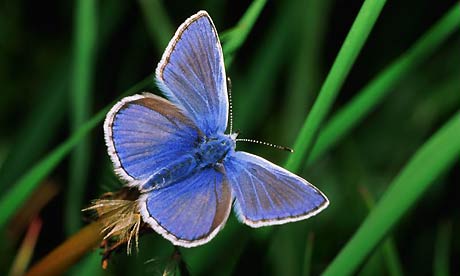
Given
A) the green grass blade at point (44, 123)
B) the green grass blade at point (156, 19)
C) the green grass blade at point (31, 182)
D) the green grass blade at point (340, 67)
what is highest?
the green grass blade at point (340, 67)

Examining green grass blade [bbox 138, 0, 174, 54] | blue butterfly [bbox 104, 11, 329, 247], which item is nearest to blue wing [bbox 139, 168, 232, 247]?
blue butterfly [bbox 104, 11, 329, 247]

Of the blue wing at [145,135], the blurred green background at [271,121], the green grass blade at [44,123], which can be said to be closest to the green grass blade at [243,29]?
the blurred green background at [271,121]

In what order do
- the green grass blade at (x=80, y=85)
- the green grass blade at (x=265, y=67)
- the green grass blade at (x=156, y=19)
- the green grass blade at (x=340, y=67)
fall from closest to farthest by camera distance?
1. the green grass blade at (x=340, y=67)
2. the green grass blade at (x=80, y=85)
3. the green grass blade at (x=156, y=19)
4. the green grass blade at (x=265, y=67)

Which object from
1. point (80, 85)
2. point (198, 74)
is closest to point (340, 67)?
point (198, 74)

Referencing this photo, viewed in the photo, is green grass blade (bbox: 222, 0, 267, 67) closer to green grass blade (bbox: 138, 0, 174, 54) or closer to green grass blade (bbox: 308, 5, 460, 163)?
green grass blade (bbox: 308, 5, 460, 163)

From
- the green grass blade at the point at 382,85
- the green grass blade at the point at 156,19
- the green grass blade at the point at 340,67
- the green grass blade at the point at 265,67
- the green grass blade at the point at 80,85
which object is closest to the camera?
the green grass blade at the point at 340,67

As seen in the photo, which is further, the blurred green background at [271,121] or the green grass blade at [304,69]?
the green grass blade at [304,69]

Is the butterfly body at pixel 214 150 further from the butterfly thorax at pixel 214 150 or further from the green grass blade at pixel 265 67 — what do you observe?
the green grass blade at pixel 265 67

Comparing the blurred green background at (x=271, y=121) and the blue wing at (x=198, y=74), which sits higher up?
the blue wing at (x=198, y=74)
